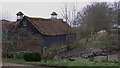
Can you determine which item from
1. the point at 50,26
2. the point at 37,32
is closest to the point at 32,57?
the point at 37,32

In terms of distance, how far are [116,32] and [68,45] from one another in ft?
17.8

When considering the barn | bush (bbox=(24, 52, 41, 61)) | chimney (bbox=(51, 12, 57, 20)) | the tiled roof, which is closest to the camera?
bush (bbox=(24, 52, 41, 61))

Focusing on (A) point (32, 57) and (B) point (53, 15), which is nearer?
(A) point (32, 57)

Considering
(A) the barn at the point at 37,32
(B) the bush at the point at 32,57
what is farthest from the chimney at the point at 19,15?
(B) the bush at the point at 32,57

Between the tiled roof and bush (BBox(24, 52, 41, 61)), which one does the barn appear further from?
bush (BBox(24, 52, 41, 61))

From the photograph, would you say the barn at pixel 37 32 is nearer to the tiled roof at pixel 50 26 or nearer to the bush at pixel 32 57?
the tiled roof at pixel 50 26

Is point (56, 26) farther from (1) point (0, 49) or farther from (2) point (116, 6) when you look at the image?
(1) point (0, 49)

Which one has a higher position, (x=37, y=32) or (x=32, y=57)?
(x=37, y=32)

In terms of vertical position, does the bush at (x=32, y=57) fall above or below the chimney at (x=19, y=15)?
below

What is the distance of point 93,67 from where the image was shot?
1229cm

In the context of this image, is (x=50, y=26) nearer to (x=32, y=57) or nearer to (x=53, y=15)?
(x=53, y=15)

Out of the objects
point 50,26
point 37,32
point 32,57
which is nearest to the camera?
point 32,57

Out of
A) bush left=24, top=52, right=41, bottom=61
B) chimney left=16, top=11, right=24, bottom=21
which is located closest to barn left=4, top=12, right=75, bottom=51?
chimney left=16, top=11, right=24, bottom=21

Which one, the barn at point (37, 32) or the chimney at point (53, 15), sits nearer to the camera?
the barn at point (37, 32)
